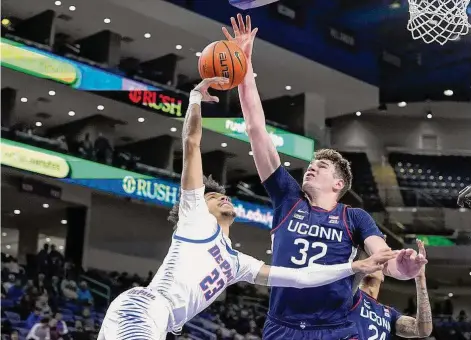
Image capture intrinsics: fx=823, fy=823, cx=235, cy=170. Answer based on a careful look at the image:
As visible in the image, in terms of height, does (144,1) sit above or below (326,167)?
above

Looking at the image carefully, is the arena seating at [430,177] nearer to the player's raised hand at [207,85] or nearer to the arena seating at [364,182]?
the arena seating at [364,182]

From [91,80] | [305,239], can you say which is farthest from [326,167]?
[91,80]

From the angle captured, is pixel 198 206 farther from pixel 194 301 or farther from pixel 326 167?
pixel 326 167

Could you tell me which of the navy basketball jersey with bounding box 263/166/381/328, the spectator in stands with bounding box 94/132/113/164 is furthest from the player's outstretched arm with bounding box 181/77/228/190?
the spectator in stands with bounding box 94/132/113/164

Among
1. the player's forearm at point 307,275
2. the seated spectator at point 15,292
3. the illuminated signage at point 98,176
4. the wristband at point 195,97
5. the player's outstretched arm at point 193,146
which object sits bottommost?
the seated spectator at point 15,292

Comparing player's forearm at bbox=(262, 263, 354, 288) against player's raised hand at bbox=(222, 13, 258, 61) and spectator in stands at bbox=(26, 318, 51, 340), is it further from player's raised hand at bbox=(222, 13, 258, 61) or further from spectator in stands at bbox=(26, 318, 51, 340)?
spectator in stands at bbox=(26, 318, 51, 340)

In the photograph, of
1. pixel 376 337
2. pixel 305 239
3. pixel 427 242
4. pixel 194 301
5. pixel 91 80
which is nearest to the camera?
pixel 194 301

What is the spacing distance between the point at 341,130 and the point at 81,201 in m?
11.0

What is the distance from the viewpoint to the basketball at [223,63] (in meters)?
5.50

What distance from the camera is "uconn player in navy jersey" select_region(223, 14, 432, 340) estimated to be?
212 inches

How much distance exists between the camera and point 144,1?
25.8m

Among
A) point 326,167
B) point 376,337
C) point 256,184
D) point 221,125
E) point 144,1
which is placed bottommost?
point 376,337

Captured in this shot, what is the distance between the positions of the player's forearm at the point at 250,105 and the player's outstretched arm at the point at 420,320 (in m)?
1.56

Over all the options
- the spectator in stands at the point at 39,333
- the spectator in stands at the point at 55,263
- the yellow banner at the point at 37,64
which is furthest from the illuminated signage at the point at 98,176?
the spectator in stands at the point at 39,333
